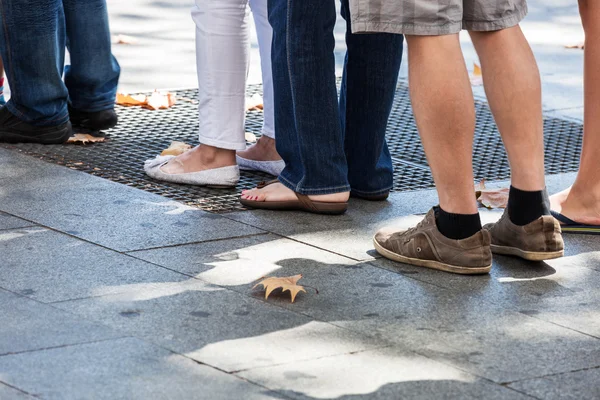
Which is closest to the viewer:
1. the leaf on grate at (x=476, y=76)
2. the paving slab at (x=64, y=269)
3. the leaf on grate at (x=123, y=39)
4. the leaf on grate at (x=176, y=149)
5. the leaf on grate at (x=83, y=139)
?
the paving slab at (x=64, y=269)

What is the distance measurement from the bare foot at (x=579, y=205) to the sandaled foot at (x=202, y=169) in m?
1.17

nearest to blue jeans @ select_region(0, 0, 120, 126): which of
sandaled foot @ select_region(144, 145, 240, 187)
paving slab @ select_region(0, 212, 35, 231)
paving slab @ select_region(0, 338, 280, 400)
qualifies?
sandaled foot @ select_region(144, 145, 240, 187)

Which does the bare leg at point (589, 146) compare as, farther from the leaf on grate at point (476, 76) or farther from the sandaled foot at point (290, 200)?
the leaf on grate at point (476, 76)

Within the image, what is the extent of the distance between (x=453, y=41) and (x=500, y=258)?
0.72 m

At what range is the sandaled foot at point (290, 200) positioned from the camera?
386 cm

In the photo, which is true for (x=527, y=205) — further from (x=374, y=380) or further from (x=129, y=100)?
(x=129, y=100)

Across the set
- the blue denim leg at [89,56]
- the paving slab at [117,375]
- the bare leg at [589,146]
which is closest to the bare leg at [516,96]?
the bare leg at [589,146]

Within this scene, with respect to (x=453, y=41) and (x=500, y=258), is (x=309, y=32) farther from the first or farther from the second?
(x=500, y=258)

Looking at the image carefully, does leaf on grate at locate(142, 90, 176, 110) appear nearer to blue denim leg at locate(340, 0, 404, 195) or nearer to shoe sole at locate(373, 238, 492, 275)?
blue denim leg at locate(340, 0, 404, 195)

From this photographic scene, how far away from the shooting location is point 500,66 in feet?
11.0

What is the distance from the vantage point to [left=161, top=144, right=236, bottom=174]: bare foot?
421 cm

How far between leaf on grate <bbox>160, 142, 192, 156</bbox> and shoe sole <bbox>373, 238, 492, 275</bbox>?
4.37 ft

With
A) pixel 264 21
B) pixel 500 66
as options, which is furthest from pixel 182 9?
pixel 500 66

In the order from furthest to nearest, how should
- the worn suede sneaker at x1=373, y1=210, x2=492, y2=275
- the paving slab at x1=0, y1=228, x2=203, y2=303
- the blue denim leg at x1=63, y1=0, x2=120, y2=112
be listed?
the blue denim leg at x1=63, y1=0, x2=120, y2=112 < the worn suede sneaker at x1=373, y1=210, x2=492, y2=275 < the paving slab at x1=0, y1=228, x2=203, y2=303
